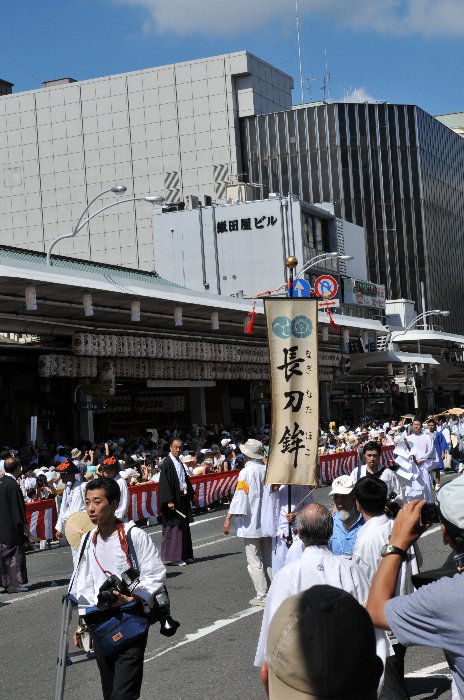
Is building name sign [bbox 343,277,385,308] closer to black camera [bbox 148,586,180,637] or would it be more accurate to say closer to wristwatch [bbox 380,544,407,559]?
black camera [bbox 148,586,180,637]

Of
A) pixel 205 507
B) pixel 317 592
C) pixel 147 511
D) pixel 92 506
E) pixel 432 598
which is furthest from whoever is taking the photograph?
pixel 205 507

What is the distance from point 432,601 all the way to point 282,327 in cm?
689

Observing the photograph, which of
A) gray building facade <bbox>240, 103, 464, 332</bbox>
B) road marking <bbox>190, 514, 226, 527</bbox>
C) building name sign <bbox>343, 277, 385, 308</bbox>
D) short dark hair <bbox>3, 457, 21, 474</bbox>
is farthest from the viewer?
gray building facade <bbox>240, 103, 464, 332</bbox>

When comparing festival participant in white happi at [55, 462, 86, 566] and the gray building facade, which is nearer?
festival participant in white happi at [55, 462, 86, 566]

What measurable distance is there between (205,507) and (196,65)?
59.8 metres

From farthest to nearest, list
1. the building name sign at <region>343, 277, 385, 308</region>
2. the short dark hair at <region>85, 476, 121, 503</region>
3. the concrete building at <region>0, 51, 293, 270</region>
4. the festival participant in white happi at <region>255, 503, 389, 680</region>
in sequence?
the concrete building at <region>0, 51, 293, 270</region>
the building name sign at <region>343, 277, 385, 308</region>
the short dark hair at <region>85, 476, 121, 503</region>
the festival participant in white happi at <region>255, 503, 389, 680</region>

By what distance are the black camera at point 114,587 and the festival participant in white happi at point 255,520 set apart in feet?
17.8

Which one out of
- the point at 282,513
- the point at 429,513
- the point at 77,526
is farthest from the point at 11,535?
the point at 429,513

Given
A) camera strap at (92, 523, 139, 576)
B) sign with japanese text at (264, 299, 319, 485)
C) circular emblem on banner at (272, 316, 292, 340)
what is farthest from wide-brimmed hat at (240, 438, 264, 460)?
camera strap at (92, 523, 139, 576)

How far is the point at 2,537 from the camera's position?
45.4ft

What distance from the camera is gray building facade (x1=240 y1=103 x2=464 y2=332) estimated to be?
83.0 m

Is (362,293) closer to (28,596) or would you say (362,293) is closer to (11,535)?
(11,535)

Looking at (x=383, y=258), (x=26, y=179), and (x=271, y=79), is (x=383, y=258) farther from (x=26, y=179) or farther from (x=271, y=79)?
(x=26, y=179)

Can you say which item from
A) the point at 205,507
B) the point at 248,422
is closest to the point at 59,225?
the point at 248,422
